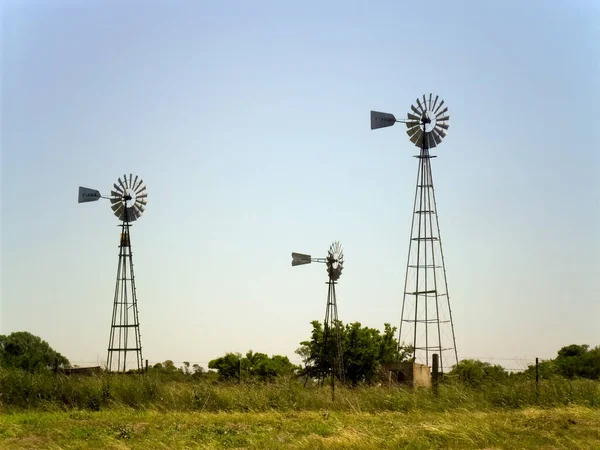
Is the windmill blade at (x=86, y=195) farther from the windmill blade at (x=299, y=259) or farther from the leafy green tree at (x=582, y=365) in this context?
the leafy green tree at (x=582, y=365)

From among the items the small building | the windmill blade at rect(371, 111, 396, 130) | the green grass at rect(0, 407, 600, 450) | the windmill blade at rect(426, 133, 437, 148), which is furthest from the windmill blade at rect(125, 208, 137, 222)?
the green grass at rect(0, 407, 600, 450)

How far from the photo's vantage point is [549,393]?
22203 millimetres

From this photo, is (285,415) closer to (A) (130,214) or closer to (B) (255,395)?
(B) (255,395)

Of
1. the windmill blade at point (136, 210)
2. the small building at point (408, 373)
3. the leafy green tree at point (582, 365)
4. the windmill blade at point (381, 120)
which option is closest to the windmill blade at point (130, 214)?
the windmill blade at point (136, 210)

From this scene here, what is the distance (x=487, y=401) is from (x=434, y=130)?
1597 centimetres

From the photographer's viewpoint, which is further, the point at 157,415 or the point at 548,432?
the point at 157,415

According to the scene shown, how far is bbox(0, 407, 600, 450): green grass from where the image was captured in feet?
56.9

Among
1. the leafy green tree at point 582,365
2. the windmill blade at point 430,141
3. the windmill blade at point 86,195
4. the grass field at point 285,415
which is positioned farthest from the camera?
the leafy green tree at point 582,365

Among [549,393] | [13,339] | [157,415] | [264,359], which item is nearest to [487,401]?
[549,393]

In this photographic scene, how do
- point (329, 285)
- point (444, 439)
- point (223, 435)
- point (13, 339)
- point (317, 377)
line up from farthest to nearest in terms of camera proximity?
point (13, 339) → point (317, 377) → point (329, 285) → point (223, 435) → point (444, 439)

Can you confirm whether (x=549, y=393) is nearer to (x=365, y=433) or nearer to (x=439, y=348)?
(x=365, y=433)

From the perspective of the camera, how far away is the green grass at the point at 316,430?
1734 centimetres

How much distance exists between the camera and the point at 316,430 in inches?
764

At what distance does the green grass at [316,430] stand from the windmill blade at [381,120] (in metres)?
14.8
